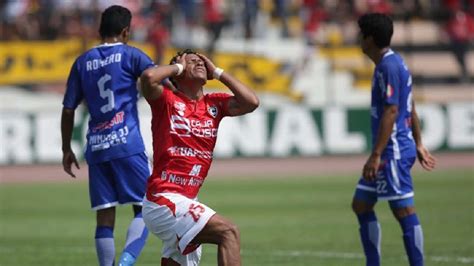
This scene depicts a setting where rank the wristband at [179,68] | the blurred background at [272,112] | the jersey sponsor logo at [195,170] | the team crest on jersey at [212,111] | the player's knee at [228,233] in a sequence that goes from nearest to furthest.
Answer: the player's knee at [228,233] → the wristband at [179,68] → the jersey sponsor logo at [195,170] → the team crest on jersey at [212,111] → the blurred background at [272,112]

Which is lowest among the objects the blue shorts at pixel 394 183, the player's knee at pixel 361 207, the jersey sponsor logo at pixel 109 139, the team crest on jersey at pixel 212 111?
the player's knee at pixel 361 207

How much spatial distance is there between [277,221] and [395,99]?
22.0ft

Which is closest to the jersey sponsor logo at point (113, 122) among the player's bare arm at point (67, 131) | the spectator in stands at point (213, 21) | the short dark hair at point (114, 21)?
the player's bare arm at point (67, 131)

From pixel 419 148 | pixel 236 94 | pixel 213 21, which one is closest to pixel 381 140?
pixel 419 148

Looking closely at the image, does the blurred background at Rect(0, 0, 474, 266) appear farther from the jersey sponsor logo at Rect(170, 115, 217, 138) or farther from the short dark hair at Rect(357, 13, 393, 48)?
the jersey sponsor logo at Rect(170, 115, 217, 138)

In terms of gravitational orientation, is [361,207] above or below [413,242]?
above

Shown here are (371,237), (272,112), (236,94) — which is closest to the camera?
(236,94)

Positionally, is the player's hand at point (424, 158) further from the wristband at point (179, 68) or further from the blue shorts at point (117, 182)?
the wristband at point (179, 68)

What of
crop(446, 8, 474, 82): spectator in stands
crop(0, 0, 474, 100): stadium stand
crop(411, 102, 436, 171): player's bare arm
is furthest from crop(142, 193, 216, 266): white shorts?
crop(446, 8, 474, 82): spectator in stands

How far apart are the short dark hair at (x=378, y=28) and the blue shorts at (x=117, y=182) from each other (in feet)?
7.81

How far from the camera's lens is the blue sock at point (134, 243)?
9148mm

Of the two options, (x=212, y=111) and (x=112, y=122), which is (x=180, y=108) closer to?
(x=212, y=111)

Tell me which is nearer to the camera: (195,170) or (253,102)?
(195,170)

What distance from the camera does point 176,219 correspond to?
25.0 feet
